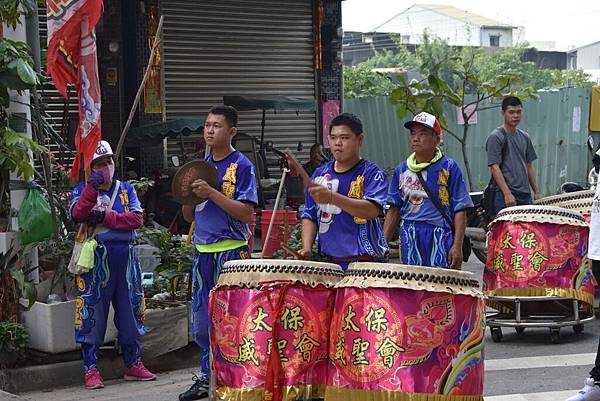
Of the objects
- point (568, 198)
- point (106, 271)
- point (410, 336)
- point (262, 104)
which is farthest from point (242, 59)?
point (410, 336)

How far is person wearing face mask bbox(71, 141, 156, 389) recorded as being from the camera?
752cm

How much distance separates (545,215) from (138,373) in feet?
11.3

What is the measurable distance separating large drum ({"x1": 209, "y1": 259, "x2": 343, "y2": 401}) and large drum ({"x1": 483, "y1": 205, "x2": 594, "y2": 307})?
121 inches

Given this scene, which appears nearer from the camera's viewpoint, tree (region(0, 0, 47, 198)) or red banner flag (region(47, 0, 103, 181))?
tree (region(0, 0, 47, 198))

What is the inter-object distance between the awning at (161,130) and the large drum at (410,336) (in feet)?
28.4

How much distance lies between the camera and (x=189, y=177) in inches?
259

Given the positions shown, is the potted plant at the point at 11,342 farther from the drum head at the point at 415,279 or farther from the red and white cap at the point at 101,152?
the drum head at the point at 415,279

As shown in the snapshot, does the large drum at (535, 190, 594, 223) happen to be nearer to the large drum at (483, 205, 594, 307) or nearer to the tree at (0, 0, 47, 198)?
the large drum at (483, 205, 594, 307)

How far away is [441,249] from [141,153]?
842cm

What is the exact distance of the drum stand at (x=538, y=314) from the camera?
8.50 metres

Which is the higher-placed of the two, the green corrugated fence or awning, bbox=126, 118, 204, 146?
awning, bbox=126, 118, 204, 146

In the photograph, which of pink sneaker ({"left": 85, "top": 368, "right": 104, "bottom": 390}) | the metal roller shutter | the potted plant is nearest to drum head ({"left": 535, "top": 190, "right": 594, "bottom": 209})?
pink sneaker ({"left": 85, "top": 368, "right": 104, "bottom": 390})

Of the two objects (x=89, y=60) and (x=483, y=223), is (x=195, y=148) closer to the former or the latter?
(x=483, y=223)

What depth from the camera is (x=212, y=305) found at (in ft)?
19.4
